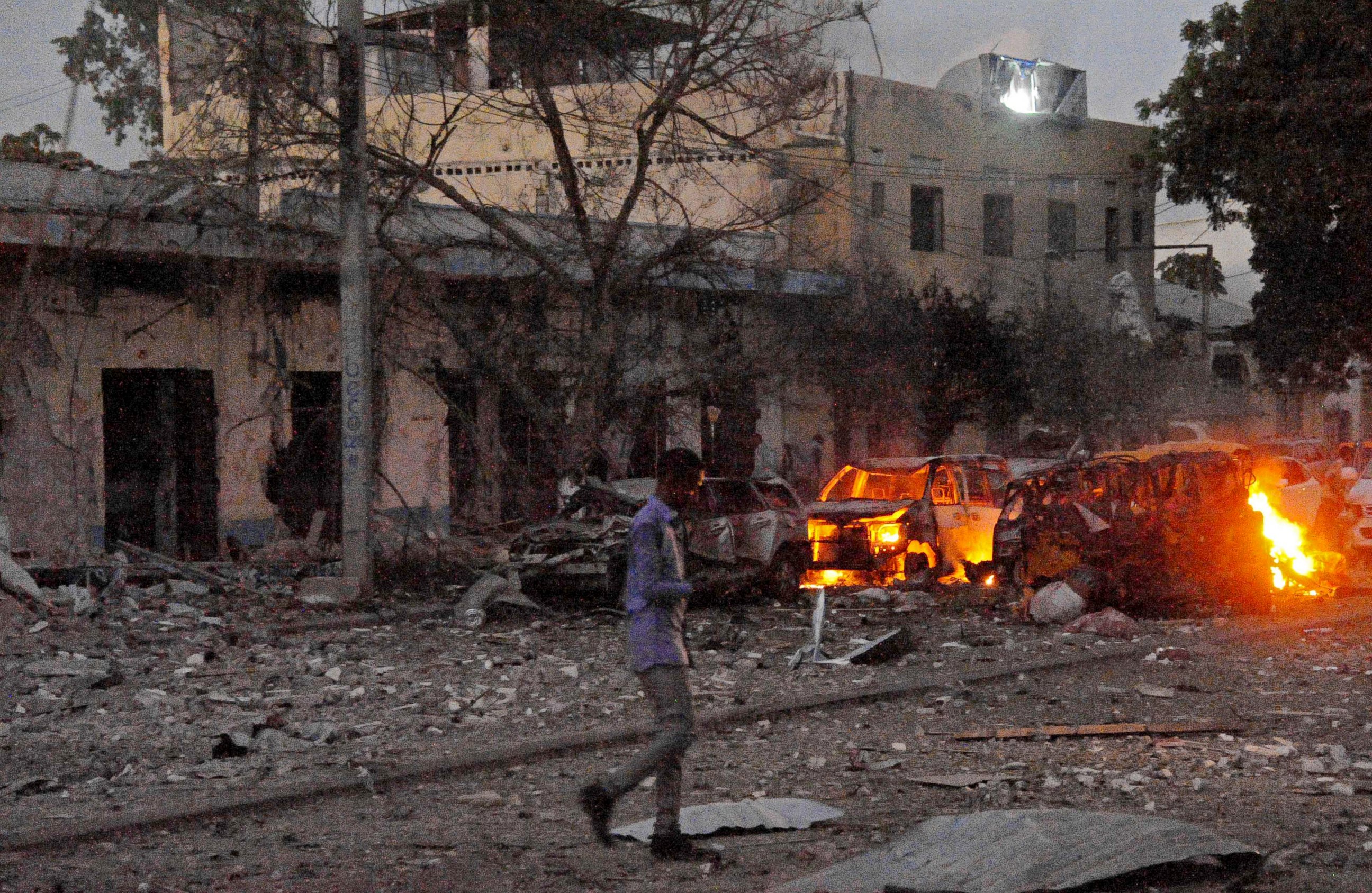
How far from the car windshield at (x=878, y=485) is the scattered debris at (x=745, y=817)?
43.1ft

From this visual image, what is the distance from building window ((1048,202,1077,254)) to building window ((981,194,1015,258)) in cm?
174

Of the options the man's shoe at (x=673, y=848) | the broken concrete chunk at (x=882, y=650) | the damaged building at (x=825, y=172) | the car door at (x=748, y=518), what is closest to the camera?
the man's shoe at (x=673, y=848)

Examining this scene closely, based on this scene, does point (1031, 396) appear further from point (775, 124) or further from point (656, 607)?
point (656, 607)

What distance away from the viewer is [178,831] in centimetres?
772

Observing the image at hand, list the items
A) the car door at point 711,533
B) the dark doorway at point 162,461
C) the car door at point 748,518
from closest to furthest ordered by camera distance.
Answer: the car door at point 711,533 → the car door at point 748,518 → the dark doorway at point 162,461

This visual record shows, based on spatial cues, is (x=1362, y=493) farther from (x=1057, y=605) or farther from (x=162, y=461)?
(x=162, y=461)

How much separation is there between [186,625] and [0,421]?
20.1ft

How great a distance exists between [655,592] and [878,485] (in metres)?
15.0

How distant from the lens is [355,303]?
57.2 feet

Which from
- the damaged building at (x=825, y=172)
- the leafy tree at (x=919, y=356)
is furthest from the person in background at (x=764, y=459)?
the leafy tree at (x=919, y=356)

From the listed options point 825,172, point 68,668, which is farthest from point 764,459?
point 68,668

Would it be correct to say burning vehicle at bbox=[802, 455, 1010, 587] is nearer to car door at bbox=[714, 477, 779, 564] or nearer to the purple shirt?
car door at bbox=[714, 477, 779, 564]

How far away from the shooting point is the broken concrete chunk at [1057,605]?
1675cm

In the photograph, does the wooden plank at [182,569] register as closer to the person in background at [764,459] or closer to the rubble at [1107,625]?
the rubble at [1107,625]
